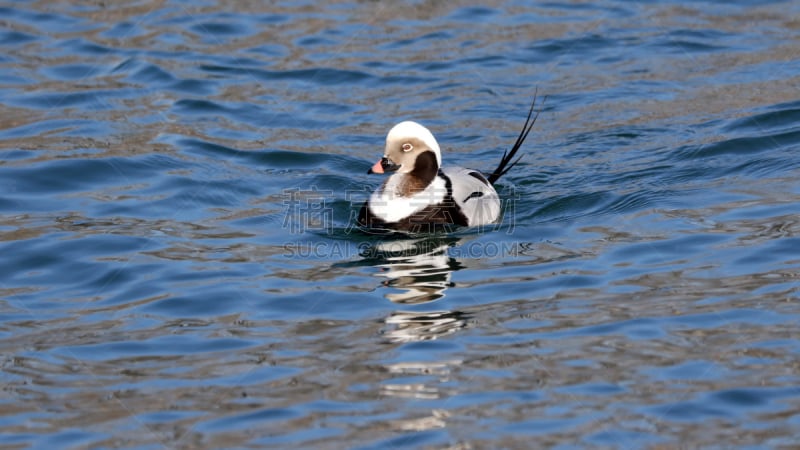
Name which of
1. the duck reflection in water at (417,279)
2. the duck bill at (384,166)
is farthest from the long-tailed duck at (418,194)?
the duck reflection in water at (417,279)

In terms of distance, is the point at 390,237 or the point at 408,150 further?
the point at 408,150

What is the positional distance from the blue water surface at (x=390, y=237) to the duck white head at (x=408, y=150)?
604 millimetres

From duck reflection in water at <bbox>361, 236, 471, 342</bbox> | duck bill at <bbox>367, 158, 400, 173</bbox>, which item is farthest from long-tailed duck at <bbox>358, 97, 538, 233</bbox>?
duck reflection in water at <bbox>361, 236, 471, 342</bbox>

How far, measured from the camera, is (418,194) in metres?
8.46

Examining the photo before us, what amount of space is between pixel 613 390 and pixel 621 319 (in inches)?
41.1

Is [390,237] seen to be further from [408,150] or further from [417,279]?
[417,279]

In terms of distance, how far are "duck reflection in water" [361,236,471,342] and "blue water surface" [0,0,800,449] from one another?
1.0 inches

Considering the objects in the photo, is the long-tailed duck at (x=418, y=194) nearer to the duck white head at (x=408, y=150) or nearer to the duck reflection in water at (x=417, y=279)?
the duck white head at (x=408, y=150)

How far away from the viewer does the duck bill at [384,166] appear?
838cm

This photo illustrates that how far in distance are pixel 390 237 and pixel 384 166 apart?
1.84 feet

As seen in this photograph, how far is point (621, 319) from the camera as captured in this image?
251 inches

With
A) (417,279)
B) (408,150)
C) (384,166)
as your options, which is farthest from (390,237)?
(417,279)

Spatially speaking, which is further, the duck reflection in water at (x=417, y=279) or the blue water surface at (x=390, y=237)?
the duck reflection in water at (x=417, y=279)

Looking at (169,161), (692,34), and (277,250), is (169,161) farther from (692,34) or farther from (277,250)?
(692,34)
